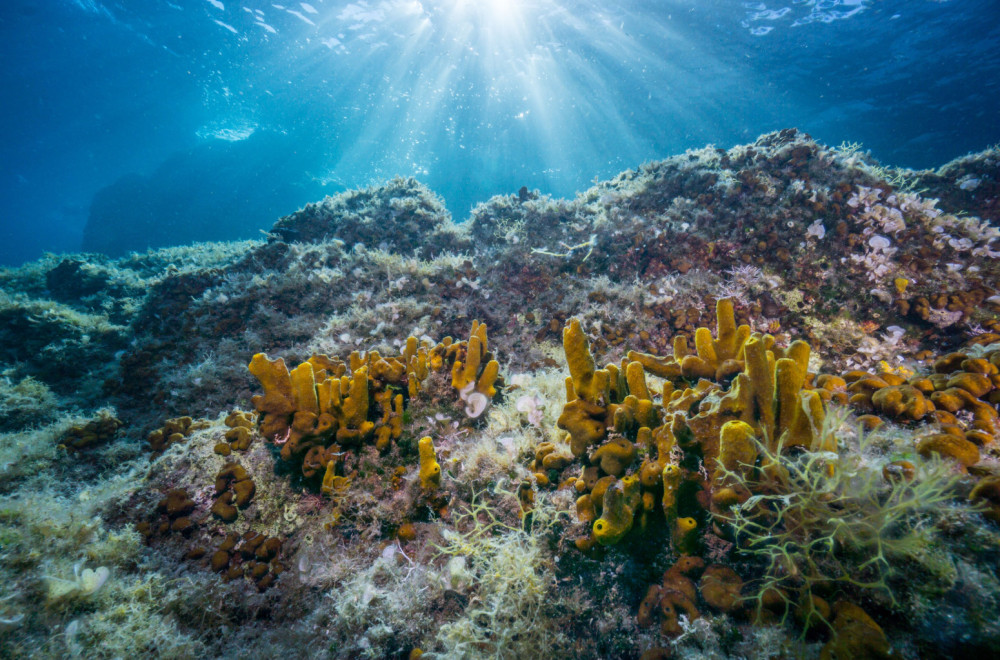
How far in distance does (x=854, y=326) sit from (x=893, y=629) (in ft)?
13.8

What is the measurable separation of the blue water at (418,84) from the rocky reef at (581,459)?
25605 millimetres

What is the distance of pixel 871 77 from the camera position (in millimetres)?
23328

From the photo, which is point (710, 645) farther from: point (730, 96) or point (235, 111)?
point (235, 111)

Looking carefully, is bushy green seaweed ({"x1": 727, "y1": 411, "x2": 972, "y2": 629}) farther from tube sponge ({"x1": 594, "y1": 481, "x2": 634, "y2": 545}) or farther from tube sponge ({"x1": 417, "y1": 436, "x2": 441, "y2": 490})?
tube sponge ({"x1": 417, "y1": 436, "x2": 441, "y2": 490})

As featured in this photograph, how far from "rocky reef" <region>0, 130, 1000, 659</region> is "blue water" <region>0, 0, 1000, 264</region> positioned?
1008 inches

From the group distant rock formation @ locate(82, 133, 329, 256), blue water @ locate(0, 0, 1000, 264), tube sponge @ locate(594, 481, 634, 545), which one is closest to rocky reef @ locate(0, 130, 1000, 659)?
tube sponge @ locate(594, 481, 634, 545)

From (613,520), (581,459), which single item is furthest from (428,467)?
(613,520)

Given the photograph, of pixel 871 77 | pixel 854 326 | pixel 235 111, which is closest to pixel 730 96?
pixel 871 77

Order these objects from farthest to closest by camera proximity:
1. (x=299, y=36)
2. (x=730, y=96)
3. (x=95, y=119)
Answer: (x=95, y=119) < (x=730, y=96) < (x=299, y=36)

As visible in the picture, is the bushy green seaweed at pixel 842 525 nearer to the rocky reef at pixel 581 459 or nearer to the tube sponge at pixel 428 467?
the rocky reef at pixel 581 459

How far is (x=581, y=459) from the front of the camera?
233 cm

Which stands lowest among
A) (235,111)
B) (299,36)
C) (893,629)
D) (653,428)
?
(893,629)

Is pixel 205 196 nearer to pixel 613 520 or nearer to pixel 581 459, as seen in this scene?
pixel 581 459

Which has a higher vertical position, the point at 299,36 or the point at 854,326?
the point at 299,36
